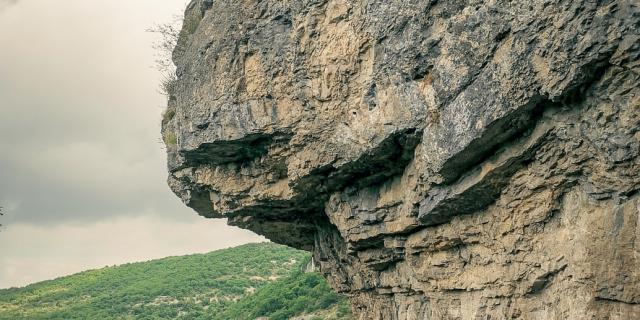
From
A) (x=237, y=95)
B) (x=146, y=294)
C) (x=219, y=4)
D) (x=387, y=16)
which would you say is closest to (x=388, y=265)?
(x=237, y=95)

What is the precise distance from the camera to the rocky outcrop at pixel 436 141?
8.05 meters

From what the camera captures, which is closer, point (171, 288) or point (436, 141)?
point (436, 141)

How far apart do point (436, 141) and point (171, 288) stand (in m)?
70.2

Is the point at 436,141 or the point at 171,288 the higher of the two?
the point at 171,288

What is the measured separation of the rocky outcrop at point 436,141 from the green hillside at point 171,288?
34.3m

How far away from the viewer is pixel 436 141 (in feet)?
33.0

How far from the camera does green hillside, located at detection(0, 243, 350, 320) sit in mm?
67062

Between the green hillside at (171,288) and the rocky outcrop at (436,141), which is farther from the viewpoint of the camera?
the green hillside at (171,288)

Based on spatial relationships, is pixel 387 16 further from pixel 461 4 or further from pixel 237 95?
pixel 237 95

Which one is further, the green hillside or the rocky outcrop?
the green hillside

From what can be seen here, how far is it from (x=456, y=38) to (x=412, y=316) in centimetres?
632

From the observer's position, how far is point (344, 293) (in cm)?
1739

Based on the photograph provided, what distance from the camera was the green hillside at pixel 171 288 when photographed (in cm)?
6706

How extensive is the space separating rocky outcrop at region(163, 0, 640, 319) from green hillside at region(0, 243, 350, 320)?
34.3 m
